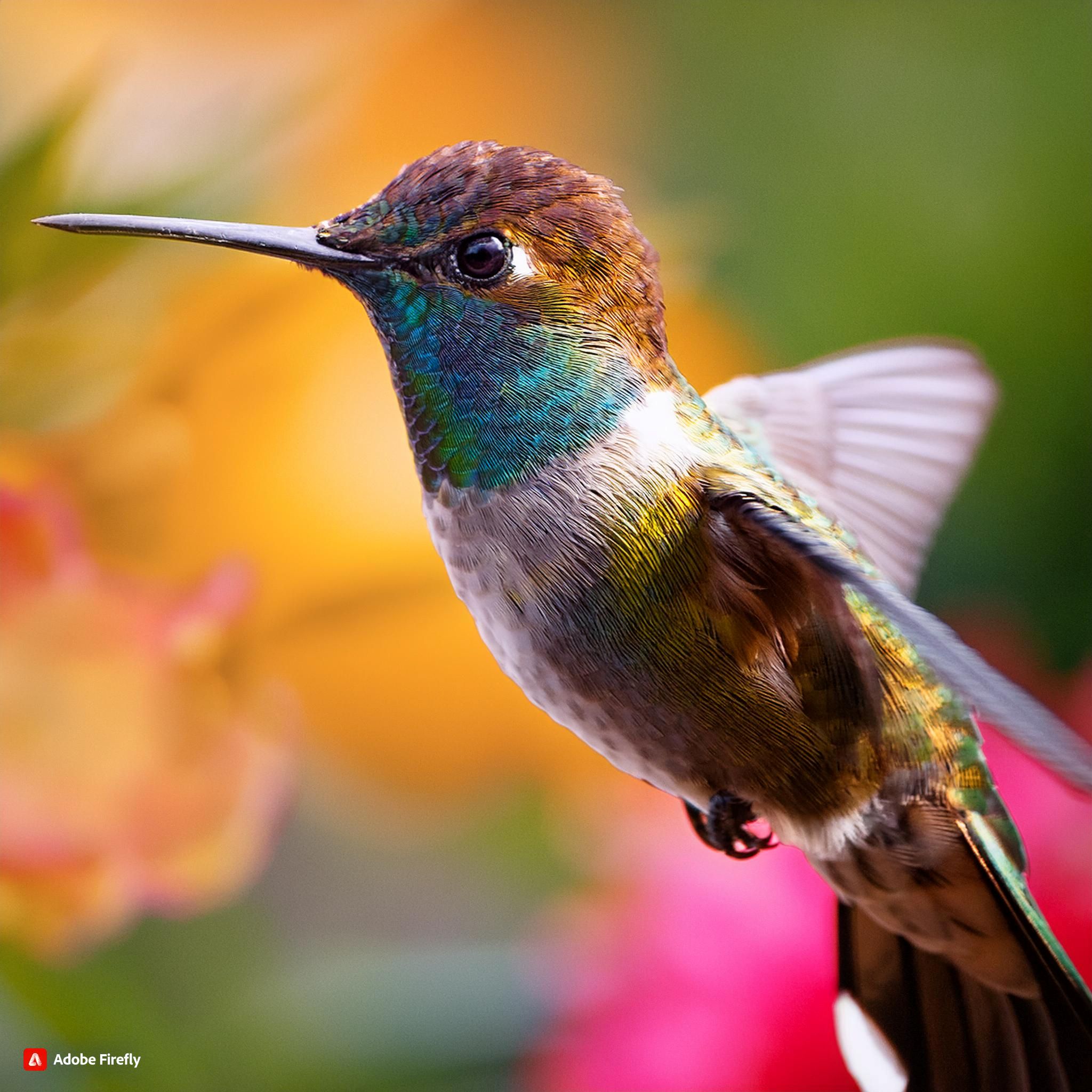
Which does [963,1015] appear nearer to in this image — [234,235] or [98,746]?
[234,235]

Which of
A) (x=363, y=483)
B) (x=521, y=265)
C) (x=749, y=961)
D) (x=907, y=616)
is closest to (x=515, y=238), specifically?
(x=521, y=265)

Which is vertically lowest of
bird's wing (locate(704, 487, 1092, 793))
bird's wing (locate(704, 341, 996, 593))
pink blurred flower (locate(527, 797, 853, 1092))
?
pink blurred flower (locate(527, 797, 853, 1092))

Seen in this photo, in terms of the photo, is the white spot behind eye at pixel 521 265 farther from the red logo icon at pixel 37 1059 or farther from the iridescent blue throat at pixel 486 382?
the red logo icon at pixel 37 1059

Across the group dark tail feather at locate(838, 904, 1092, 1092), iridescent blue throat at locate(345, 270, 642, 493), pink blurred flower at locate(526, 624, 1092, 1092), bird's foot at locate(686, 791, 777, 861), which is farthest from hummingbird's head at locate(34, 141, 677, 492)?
pink blurred flower at locate(526, 624, 1092, 1092)

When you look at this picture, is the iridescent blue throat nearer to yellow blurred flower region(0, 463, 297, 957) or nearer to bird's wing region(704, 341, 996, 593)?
bird's wing region(704, 341, 996, 593)

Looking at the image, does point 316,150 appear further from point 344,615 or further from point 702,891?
point 702,891

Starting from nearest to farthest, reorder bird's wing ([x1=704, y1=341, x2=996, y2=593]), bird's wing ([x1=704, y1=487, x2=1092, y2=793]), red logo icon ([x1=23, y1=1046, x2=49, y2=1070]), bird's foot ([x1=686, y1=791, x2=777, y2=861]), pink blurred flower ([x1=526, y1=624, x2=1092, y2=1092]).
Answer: bird's wing ([x1=704, y1=487, x2=1092, y2=793])
bird's foot ([x1=686, y1=791, x2=777, y2=861])
bird's wing ([x1=704, y1=341, x2=996, y2=593])
pink blurred flower ([x1=526, y1=624, x2=1092, y2=1092])
red logo icon ([x1=23, y1=1046, x2=49, y2=1070])

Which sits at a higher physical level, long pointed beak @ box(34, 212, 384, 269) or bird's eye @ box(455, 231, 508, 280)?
long pointed beak @ box(34, 212, 384, 269)

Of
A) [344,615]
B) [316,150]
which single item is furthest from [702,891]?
[316,150]

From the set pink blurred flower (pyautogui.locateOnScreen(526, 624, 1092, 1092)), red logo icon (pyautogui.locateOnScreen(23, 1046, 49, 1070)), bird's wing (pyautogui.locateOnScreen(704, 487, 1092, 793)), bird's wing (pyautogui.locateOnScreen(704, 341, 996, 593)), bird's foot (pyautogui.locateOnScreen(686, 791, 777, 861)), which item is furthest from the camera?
red logo icon (pyautogui.locateOnScreen(23, 1046, 49, 1070))

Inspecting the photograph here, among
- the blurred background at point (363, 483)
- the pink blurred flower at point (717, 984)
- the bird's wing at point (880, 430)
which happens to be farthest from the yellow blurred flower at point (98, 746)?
the bird's wing at point (880, 430)
